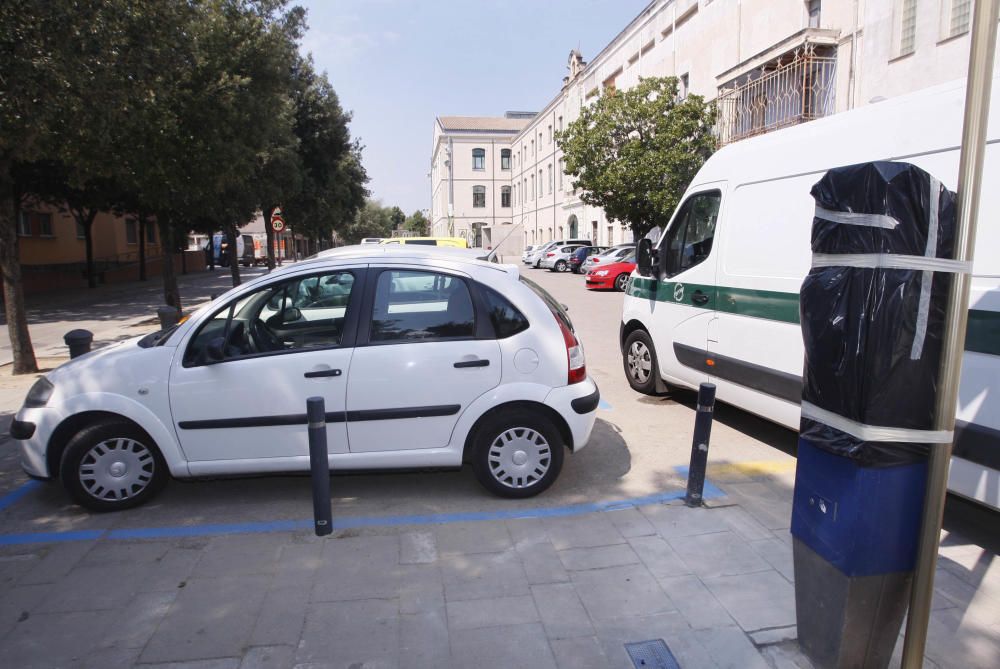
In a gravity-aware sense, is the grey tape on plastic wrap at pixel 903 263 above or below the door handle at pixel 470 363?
above

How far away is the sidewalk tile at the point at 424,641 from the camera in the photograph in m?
2.82

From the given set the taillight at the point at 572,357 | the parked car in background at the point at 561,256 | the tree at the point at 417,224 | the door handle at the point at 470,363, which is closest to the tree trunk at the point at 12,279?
the door handle at the point at 470,363

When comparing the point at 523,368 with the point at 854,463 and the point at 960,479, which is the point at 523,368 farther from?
the point at 960,479

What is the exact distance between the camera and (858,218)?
231cm

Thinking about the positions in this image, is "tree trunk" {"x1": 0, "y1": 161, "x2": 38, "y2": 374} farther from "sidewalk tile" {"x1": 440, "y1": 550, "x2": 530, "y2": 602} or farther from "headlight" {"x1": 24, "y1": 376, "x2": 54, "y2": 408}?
"sidewalk tile" {"x1": 440, "y1": 550, "x2": 530, "y2": 602}

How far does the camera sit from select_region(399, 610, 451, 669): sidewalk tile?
2818 millimetres

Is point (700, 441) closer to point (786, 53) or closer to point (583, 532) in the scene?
point (583, 532)

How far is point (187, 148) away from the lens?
12469mm

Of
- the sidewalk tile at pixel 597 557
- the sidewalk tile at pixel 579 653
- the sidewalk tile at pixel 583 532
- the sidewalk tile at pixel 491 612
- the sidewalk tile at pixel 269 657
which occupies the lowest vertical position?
the sidewalk tile at pixel 269 657

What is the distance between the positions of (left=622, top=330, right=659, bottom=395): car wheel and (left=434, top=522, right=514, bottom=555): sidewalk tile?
3.57 meters

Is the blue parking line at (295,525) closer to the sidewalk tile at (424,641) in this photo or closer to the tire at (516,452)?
the tire at (516,452)

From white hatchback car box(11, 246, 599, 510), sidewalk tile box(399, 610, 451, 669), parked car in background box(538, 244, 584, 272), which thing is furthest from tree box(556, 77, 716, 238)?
sidewalk tile box(399, 610, 451, 669)

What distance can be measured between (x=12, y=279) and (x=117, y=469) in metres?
6.34

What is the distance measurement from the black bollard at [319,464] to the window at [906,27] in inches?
567
